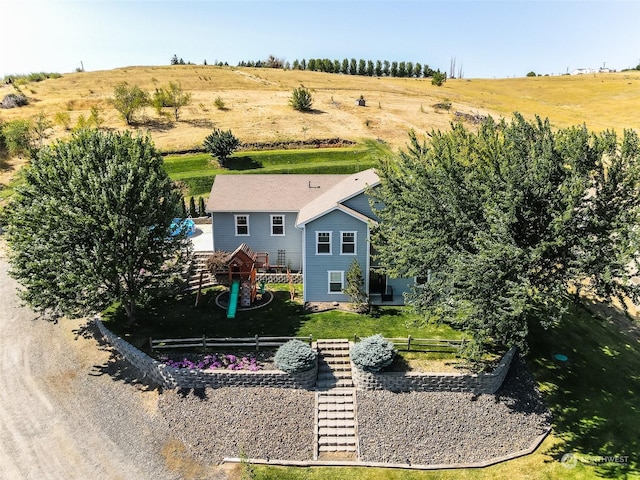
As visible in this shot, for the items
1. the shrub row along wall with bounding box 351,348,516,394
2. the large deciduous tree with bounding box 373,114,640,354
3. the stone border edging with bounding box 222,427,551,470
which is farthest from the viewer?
the shrub row along wall with bounding box 351,348,516,394

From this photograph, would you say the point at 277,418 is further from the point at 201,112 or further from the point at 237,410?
the point at 201,112

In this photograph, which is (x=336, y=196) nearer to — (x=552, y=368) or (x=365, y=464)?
(x=365, y=464)

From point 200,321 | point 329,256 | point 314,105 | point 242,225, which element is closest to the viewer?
point 200,321

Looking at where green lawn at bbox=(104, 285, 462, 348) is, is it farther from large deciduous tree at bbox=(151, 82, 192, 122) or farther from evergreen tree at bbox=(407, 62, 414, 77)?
evergreen tree at bbox=(407, 62, 414, 77)

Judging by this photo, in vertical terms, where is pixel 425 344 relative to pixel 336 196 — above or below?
below

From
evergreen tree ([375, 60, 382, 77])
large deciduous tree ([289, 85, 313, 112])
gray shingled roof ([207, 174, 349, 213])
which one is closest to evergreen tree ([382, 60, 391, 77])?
evergreen tree ([375, 60, 382, 77])

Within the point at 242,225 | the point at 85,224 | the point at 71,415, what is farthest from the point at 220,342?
the point at 242,225

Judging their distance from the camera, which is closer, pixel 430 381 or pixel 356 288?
pixel 430 381
